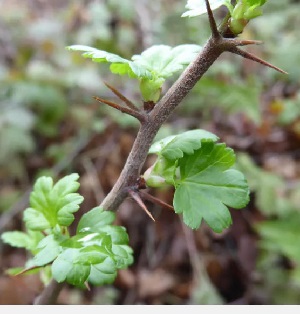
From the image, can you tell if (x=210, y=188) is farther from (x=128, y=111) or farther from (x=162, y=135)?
(x=162, y=135)

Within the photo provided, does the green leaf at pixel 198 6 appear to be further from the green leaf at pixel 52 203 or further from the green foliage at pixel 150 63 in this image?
the green leaf at pixel 52 203

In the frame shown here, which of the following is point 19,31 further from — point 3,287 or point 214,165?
point 214,165

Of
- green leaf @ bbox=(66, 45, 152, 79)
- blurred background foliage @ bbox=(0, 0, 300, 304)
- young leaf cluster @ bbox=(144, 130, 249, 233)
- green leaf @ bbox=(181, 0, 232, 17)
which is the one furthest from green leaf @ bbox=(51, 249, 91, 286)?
blurred background foliage @ bbox=(0, 0, 300, 304)

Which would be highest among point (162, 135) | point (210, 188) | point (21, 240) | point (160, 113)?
point (160, 113)

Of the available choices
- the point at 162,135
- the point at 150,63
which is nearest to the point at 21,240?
the point at 150,63

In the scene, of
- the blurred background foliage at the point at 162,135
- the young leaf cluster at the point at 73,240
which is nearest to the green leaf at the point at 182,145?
the young leaf cluster at the point at 73,240

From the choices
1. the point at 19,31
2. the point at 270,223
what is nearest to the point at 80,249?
the point at 270,223

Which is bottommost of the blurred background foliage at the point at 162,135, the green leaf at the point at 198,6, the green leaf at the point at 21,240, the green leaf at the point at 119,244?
the blurred background foliage at the point at 162,135
